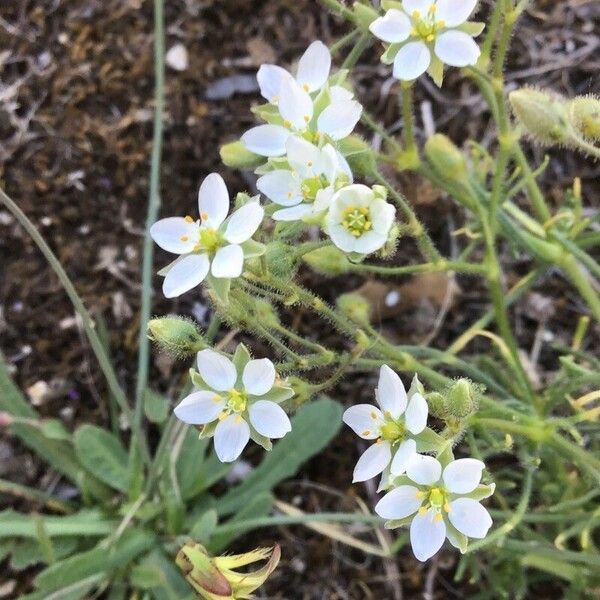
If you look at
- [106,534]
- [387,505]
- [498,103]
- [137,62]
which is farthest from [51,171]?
[387,505]

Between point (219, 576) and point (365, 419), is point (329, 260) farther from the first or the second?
point (219, 576)

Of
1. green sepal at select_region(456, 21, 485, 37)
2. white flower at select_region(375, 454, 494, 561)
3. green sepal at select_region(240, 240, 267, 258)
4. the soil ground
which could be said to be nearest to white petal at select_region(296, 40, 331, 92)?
green sepal at select_region(456, 21, 485, 37)

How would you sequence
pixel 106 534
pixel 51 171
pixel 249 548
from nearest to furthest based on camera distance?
pixel 106 534 < pixel 249 548 < pixel 51 171

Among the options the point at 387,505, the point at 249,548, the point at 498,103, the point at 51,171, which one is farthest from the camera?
the point at 51,171

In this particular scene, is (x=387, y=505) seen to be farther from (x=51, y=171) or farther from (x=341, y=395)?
(x=51, y=171)

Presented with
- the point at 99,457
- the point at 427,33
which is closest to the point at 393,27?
the point at 427,33

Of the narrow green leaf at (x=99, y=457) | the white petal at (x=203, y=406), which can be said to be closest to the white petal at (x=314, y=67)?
the white petal at (x=203, y=406)

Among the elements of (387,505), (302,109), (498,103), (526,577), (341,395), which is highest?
(302,109)
